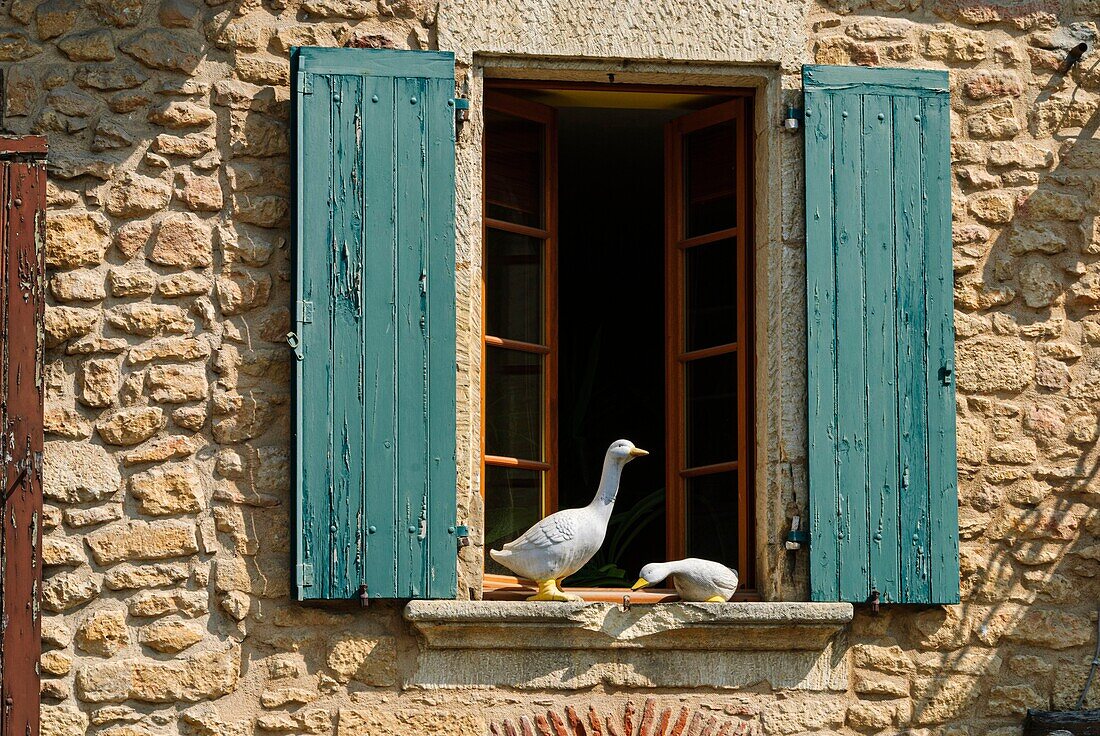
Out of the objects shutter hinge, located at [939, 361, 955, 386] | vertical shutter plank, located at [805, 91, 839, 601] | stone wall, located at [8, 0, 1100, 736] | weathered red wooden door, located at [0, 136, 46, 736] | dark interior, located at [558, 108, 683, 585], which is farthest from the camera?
dark interior, located at [558, 108, 683, 585]

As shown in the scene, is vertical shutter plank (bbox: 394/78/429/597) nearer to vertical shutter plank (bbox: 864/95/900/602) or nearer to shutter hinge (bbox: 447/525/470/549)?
→ shutter hinge (bbox: 447/525/470/549)

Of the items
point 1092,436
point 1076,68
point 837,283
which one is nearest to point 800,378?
point 837,283

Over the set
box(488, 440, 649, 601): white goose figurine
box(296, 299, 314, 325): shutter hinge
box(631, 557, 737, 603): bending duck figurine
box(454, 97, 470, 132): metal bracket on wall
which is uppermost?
box(454, 97, 470, 132): metal bracket on wall

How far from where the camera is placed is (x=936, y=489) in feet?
19.6

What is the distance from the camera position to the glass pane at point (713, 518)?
6.27 meters

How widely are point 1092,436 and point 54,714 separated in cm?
327

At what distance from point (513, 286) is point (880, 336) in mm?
1203

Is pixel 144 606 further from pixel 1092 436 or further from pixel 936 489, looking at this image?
pixel 1092 436

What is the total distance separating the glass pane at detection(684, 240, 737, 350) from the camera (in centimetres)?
638

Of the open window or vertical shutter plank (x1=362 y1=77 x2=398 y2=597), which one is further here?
the open window

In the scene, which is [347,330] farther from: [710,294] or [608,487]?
[710,294]

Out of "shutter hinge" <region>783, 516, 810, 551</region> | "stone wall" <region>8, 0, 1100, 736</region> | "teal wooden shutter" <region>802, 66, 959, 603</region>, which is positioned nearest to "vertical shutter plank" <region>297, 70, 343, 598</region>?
"stone wall" <region>8, 0, 1100, 736</region>

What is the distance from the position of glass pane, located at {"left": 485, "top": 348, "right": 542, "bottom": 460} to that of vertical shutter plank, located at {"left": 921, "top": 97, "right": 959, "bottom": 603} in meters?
1.27

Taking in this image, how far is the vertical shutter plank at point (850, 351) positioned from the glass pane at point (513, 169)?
3.27 ft
